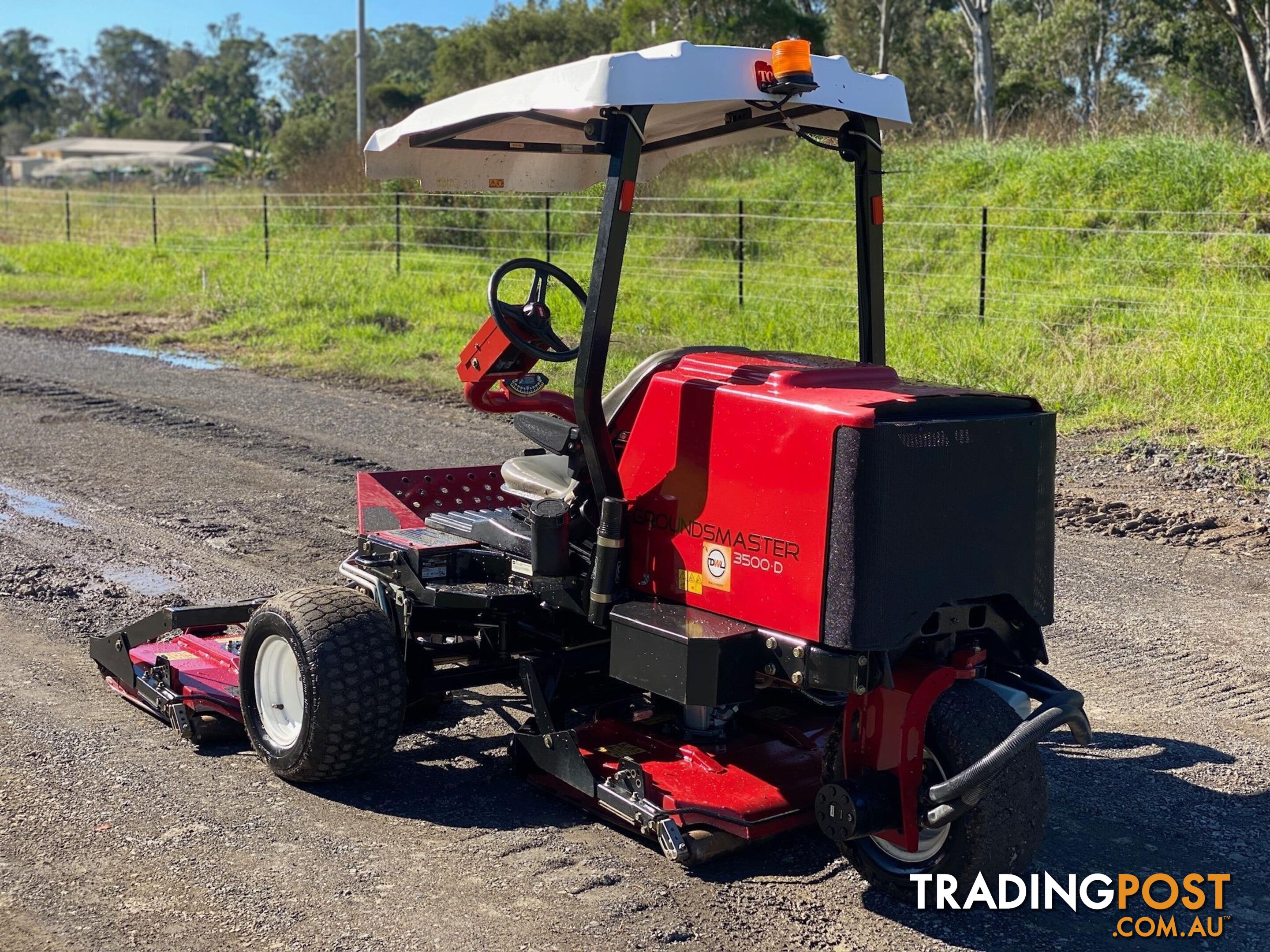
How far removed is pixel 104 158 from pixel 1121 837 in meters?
88.3

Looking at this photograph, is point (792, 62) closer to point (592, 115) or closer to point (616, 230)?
point (616, 230)

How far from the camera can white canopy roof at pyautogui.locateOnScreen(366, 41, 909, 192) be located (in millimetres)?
3693

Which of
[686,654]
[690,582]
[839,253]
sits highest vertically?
[839,253]

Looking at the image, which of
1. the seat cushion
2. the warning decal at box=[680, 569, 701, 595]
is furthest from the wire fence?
the warning decal at box=[680, 569, 701, 595]

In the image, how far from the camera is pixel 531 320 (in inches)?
178

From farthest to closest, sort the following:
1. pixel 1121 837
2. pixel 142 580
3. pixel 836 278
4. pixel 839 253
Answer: pixel 839 253 < pixel 836 278 < pixel 142 580 < pixel 1121 837

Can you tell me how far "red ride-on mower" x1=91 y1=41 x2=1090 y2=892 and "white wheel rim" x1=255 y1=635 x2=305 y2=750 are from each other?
12mm

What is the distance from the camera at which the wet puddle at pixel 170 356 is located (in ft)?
45.8

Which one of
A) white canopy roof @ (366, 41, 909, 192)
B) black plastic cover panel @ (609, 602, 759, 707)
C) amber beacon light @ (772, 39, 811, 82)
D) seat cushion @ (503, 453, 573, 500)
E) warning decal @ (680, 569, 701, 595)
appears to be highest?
amber beacon light @ (772, 39, 811, 82)

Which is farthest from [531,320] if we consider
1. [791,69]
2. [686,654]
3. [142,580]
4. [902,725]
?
[142,580]

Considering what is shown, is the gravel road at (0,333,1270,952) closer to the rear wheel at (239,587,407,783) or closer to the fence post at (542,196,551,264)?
the rear wheel at (239,587,407,783)

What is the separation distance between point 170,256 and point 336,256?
Result: 3.96 meters

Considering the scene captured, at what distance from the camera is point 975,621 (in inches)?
148

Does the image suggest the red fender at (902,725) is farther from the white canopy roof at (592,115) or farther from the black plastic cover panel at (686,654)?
the white canopy roof at (592,115)
